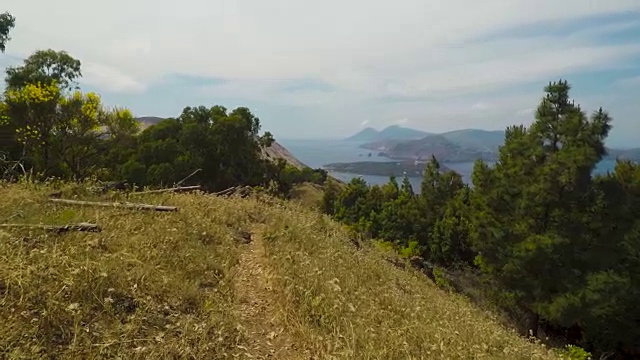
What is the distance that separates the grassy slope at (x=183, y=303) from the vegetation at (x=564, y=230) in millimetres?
12009

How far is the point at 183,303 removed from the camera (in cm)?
518

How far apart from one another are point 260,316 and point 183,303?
0.97 m

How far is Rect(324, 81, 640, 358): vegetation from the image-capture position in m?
16.3

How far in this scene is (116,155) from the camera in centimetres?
3388

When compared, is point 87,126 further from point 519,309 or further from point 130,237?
point 519,309

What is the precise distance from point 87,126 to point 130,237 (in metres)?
18.3

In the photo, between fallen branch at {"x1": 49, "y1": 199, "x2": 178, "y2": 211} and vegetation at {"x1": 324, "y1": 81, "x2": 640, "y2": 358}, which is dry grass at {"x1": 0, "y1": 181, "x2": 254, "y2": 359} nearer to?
fallen branch at {"x1": 49, "y1": 199, "x2": 178, "y2": 211}

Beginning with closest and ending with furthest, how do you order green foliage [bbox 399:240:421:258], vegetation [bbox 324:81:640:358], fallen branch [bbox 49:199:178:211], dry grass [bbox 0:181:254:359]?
dry grass [bbox 0:181:254:359] → fallen branch [bbox 49:199:178:211] → vegetation [bbox 324:81:640:358] → green foliage [bbox 399:240:421:258]

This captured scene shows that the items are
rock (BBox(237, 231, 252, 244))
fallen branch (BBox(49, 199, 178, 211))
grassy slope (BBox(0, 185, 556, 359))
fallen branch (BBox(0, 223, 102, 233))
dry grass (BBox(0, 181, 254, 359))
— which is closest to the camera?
dry grass (BBox(0, 181, 254, 359))

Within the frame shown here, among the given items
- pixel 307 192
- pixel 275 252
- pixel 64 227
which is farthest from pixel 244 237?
pixel 307 192

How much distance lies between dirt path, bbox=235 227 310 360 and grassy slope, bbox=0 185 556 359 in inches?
0.7

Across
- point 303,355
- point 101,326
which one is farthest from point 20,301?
point 303,355

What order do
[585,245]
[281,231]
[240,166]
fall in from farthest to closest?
[240,166], [585,245], [281,231]

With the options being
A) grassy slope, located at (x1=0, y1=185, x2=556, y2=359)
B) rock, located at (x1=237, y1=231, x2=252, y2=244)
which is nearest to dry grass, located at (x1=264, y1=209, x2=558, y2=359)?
grassy slope, located at (x1=0, y1=185, x2=556, y2=359)
